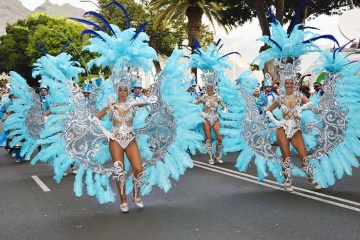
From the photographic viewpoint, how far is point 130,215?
25.9 ft

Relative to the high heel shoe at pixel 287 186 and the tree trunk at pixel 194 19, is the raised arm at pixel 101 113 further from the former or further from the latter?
the tree trunk at pixel 194 19

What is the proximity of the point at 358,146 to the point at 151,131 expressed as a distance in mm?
3075

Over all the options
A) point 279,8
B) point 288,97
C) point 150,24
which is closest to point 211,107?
point 288,97

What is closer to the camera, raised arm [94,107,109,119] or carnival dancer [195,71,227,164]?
raised arm [94,107,109,119]

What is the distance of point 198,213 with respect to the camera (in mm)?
7879

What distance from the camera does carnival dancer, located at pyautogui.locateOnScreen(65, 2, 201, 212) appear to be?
26.7 ft

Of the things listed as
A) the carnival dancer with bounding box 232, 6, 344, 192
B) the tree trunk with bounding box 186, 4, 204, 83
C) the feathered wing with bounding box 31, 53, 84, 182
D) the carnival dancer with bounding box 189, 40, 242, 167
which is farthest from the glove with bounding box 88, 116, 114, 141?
the tree trunk with bounding box 186, 4, 204, 83

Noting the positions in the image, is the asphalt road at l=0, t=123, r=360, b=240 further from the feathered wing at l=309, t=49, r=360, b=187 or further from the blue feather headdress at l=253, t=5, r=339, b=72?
the blue feather headdress at l=253, t=5, r=339, b=72

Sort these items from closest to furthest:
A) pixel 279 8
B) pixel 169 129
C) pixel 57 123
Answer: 1. pixel 57 123
2. pixel 169 129
3. pixel 279 8

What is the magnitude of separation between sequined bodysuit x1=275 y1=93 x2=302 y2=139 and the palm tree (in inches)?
872

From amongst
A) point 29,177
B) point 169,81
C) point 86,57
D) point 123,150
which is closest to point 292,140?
point 169,81

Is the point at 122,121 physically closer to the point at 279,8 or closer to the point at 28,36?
the point at 279,8

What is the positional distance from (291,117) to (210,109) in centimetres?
485

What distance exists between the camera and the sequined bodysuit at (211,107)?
13.9m
